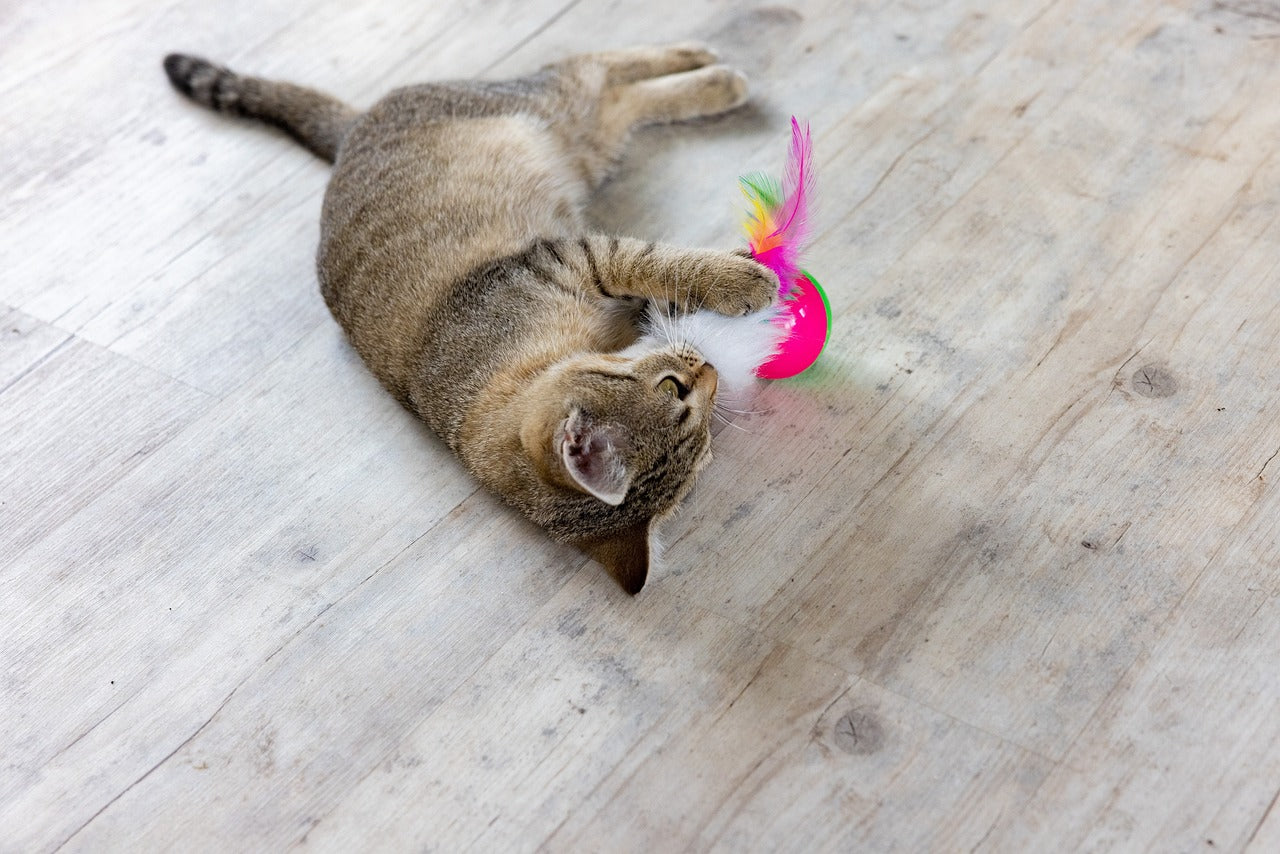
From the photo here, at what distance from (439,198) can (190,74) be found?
1086 millimetres

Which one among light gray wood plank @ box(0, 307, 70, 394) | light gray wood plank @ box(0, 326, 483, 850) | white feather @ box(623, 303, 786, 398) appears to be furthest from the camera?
light gray wood plank @ box(0, 307, 70, 394)

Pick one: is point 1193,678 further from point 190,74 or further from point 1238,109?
point 190,74

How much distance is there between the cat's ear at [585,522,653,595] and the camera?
186cm

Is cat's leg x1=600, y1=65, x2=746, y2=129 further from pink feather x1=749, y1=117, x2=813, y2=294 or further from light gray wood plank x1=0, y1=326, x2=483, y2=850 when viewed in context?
light gray wood plank x1=0, y1=326, x2=483, y2=850

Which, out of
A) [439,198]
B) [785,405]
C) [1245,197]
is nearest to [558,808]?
[785,405]

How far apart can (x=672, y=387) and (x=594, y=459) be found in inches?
10.8

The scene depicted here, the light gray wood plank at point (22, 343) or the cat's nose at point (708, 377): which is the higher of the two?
the cat's nose at point (708, 377)

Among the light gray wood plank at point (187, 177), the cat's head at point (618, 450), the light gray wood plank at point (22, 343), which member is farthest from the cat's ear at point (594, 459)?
the light gray wood plank at point (22, 343)

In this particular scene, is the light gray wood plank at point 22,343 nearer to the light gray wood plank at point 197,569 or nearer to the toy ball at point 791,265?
the light gray wood plank at point 197,569

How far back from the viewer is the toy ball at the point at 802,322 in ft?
7.07

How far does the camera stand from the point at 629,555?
6.14 ft

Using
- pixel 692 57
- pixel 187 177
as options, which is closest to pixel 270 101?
pixel 187 177

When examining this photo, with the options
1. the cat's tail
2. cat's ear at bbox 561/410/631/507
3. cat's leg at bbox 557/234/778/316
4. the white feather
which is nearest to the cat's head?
cat's ear at bbox 561/410/631/507

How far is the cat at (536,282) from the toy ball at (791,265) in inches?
1.8
